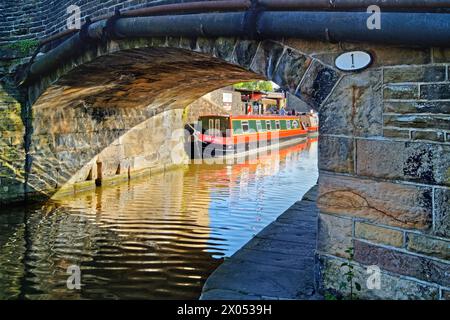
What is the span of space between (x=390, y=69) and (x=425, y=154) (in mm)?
765

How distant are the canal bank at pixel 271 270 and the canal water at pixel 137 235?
2.37 feet

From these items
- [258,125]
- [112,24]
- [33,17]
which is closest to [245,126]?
[258,125]

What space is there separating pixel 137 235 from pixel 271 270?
3692mm

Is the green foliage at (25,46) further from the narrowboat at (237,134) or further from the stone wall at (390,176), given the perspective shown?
the narrowboat at (237,134)

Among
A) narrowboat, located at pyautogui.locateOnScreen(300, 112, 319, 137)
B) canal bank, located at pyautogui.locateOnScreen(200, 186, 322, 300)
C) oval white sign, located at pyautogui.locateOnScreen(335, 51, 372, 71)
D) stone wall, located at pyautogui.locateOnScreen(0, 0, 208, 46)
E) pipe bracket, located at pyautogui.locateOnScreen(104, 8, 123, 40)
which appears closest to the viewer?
oval white sign, located at pyautogui.locateOnScreen(335, 51, 372, 71)

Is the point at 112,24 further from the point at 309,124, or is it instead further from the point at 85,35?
the point at 309,124

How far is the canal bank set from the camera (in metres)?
4.12

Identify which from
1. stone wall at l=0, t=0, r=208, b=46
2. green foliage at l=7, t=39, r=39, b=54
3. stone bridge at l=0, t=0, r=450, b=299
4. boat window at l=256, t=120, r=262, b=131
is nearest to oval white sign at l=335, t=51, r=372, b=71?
stone bridge at l=0, t=0, r=450, b=299

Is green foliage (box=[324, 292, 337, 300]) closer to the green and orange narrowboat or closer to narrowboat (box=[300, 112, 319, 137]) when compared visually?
the green and orange narrowboat

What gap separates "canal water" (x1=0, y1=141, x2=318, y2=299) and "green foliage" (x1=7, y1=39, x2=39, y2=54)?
143 inches

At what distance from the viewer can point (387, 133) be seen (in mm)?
3676

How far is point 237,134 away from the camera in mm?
20953
